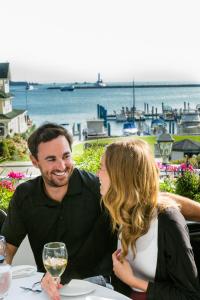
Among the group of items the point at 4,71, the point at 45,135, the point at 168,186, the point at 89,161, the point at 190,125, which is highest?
the point at 4,71

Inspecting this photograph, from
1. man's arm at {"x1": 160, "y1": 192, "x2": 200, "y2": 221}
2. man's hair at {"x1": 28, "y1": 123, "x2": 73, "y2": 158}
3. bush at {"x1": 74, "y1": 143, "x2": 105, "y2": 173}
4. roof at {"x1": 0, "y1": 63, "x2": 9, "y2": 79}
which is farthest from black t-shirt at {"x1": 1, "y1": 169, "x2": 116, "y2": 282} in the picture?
roof at {"x1": 0, "y1": 63, "x2": 9, "y2": 79}

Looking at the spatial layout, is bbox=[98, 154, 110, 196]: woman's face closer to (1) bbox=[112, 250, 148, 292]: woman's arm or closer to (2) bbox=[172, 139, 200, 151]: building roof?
(1) bbox=[112, 250, 148, 292]: woman's arm

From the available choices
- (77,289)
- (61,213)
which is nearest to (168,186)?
(61,213)

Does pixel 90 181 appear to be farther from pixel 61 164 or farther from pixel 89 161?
pixel 89 161

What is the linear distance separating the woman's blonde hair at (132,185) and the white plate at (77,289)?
0.46ft

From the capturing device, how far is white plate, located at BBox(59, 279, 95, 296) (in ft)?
4.21

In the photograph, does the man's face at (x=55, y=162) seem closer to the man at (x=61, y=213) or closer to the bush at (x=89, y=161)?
the man at (x=61, y=213)

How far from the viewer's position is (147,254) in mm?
1362

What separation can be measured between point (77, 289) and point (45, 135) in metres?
0.62

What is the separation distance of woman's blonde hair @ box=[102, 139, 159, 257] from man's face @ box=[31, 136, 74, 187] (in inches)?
13.2

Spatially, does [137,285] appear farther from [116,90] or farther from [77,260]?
[116,90]

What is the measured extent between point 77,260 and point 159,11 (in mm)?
4145

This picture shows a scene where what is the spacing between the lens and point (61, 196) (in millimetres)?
1703

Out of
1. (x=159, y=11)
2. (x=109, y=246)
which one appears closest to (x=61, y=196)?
(x=109, y=246)
